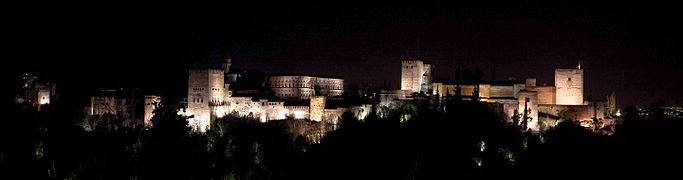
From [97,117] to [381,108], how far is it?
20.1 meters

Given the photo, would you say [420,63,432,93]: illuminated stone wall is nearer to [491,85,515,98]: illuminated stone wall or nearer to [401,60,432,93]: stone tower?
[401,60,432,93]: stone tower

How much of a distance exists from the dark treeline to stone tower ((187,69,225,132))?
2408 millimetres

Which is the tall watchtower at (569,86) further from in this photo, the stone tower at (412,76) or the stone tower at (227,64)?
the stone tower at (227,64)

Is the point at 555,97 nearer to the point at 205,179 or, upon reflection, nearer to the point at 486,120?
the point at 486,120

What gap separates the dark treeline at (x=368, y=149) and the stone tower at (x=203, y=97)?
2408 millimetres

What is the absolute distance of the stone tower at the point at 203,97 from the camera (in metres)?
44.4

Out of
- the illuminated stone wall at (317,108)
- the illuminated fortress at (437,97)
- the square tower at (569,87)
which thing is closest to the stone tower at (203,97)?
the illuminated fortress at (437,97)

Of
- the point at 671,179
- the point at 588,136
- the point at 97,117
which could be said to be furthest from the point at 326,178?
Result: the point at 97,117

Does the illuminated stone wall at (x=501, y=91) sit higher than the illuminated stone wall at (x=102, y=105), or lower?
higher

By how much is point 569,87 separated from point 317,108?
20074mm

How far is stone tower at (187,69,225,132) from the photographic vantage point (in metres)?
44.4

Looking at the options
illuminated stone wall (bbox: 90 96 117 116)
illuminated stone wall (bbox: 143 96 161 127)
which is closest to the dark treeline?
illuminated stone wall (bbox: 143 96 161 127)

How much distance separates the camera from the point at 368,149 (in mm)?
31297

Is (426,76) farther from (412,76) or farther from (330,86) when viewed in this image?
(330,86)
